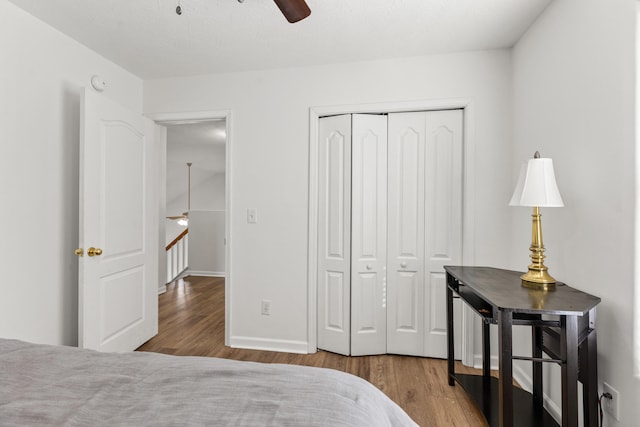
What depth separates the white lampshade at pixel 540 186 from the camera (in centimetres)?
158

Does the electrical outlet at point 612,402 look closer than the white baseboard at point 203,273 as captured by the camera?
Yes

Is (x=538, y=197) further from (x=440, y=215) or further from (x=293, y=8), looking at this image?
(x=293, y=8)

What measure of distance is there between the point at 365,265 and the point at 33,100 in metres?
2.57

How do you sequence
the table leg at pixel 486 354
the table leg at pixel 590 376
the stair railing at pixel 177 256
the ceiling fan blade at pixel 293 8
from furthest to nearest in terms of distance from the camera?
the stair railing at pixel 177 256
the table leg at pixel 486 354
the ceiling fan blade at pixel 293 8
the table leg at pixel 590 376

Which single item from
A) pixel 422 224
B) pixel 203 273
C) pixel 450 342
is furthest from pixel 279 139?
pixel 203 273

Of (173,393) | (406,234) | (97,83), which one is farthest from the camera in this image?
(406,234)

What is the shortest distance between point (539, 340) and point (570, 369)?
1.65 ft

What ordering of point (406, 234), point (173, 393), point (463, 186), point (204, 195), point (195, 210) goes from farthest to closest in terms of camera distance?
point (204, 195)
point (195, 210)
point (406, 234)
point (463, 186)
point (173, 393)

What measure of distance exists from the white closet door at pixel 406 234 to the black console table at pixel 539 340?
68 cm

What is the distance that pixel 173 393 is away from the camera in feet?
2.83

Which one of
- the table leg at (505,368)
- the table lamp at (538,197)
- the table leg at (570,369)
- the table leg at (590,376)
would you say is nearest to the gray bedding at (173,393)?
the table leg at (505,368)

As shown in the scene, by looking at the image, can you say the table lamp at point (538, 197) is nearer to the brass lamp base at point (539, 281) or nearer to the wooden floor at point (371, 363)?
the brass lamp base at point (539, 281)

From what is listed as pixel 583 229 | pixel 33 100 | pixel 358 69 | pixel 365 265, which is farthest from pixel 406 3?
pixel 33 100

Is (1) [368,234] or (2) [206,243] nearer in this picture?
(1) [368,234]
